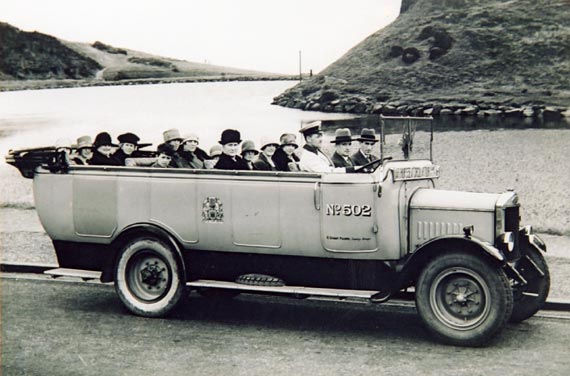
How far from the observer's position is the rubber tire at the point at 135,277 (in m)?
6.62

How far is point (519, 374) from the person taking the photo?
4.96 m

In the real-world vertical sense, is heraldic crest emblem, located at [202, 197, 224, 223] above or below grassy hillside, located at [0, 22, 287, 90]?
below

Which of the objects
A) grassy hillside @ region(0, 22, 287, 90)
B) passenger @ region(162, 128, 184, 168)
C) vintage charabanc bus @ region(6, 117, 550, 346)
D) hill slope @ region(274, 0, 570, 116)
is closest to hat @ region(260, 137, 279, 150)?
passenger @ region(162, 128, 184, 168)

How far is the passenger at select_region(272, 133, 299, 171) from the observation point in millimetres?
6961

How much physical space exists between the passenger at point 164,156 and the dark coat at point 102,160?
405 millimetres

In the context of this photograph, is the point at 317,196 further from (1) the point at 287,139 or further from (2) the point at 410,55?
(2) the point at 410,55

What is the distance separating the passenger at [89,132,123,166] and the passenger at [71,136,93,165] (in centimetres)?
18

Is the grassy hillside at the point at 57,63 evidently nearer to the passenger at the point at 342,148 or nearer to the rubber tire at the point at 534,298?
the passenger at the point at 342,148

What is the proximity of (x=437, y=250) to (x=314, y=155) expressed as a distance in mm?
1451

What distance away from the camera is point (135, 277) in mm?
6883

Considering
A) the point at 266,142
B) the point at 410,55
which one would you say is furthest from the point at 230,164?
the point at 410,55

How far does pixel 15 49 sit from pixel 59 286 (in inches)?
304

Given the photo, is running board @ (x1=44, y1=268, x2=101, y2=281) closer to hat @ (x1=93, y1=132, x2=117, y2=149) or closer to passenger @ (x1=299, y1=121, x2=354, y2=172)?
hat @ (x1=93, y1=132, x2=117, y2=149)

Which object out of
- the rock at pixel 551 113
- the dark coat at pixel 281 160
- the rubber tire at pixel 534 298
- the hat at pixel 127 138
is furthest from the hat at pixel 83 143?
the rock at pixel 551 113
